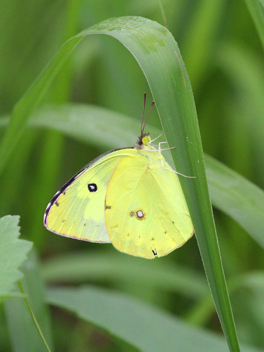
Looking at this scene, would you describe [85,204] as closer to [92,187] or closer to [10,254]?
[92,187]

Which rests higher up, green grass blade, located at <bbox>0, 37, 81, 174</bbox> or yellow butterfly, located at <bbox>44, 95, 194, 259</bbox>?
green grass blade, located at <bbox>0, 37, 81, 174</bbox>

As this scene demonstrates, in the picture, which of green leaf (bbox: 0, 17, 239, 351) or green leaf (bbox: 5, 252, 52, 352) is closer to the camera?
green leaf (bbox: 0, 17, 239, 351)

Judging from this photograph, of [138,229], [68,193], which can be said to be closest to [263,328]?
[138,229]

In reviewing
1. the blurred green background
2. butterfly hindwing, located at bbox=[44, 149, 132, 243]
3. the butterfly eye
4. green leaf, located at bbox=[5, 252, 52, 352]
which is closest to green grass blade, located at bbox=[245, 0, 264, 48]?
butterfly hindwing, located at bbox=[44, 149, 132, 243]

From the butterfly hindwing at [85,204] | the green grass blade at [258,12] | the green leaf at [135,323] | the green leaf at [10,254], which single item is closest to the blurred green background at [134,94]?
the green leaf at [135,323]

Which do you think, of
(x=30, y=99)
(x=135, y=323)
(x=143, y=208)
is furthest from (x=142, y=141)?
(x=135, y=323)

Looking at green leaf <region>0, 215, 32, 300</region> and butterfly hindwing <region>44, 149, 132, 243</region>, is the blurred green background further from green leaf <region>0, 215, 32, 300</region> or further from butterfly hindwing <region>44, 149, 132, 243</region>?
green leaf <region>0, 215, 32, 300</region>

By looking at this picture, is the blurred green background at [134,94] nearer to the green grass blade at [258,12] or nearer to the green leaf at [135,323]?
the green leaf at [135,323]
